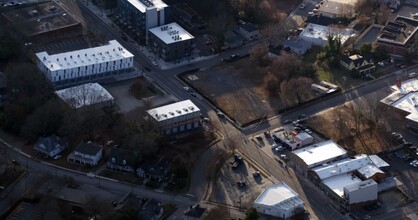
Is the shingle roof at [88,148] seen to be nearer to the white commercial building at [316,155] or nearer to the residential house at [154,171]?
the residential house at [154,171]

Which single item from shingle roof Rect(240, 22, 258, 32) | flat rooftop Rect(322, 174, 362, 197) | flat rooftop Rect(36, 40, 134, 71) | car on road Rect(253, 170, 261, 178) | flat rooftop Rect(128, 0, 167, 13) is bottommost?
car on road Rect(253, 170, 261, 178)

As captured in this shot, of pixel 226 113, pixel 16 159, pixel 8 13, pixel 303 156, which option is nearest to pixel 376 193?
pixel 303 156

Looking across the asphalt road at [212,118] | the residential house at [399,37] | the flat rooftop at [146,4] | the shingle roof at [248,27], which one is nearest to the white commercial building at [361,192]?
the asphalt road at [212,118]

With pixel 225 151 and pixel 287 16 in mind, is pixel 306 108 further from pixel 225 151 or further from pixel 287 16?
pixel 287 16

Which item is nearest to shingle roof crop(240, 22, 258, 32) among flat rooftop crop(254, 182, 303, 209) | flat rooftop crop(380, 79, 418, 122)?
flat rooftop crop(380, 79, 418, 122)

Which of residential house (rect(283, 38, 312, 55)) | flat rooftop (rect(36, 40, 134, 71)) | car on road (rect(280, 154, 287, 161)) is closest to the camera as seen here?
car on road (rect(280, 154, 287, 161))

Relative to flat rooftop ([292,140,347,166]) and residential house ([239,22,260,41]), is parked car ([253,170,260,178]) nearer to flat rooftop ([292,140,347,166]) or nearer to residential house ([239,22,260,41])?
flat rooftop ([292,140,347,166])

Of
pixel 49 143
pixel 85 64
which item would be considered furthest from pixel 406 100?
pixel 49 143
